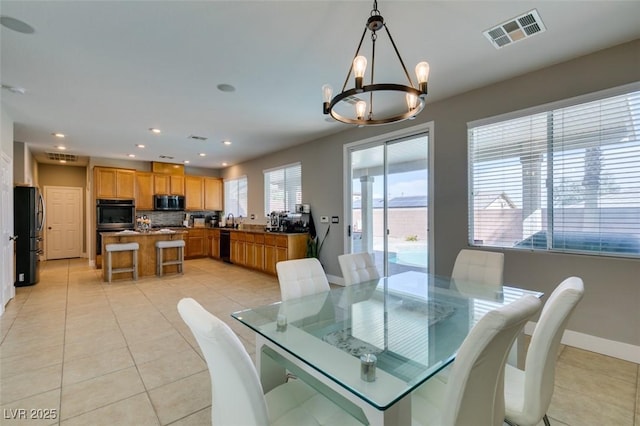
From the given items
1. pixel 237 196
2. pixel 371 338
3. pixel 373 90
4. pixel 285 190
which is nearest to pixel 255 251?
pixel 285 190

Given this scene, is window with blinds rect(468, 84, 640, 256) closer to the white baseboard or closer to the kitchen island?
the white baseboard

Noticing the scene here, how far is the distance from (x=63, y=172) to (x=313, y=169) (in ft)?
25.3

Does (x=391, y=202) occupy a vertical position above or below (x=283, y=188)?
below

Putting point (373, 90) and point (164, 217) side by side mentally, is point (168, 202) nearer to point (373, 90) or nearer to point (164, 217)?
point (164, 217)

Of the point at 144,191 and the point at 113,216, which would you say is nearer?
the point at 113,216

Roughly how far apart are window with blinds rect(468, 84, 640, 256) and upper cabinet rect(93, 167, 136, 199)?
7.81 m

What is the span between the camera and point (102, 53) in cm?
261

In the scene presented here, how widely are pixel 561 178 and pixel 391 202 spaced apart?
80.8 inches

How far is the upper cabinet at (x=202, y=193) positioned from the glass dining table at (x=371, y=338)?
7240mm

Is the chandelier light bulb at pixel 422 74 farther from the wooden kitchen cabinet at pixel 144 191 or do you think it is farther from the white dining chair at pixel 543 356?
the wooden kitchen cabinet at pixel 144 191

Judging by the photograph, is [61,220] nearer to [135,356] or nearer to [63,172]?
[63,172]

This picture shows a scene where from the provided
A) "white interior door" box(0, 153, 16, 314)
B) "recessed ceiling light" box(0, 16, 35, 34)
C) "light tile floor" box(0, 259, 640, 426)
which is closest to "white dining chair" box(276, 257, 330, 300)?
"light tile floor" box(0, 259, 640, 426)

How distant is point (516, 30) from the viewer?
2.29 metres

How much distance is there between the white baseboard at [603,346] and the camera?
8.23 ft
